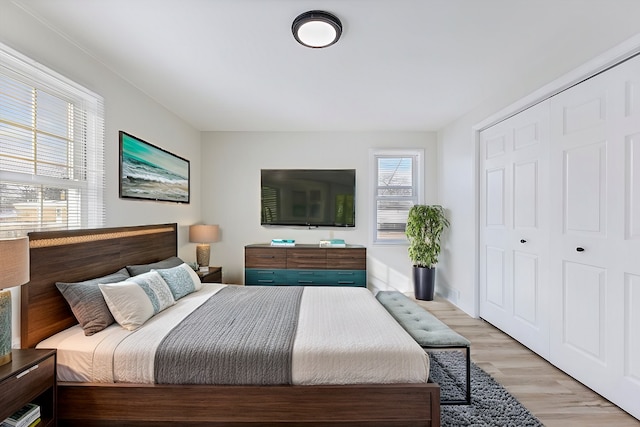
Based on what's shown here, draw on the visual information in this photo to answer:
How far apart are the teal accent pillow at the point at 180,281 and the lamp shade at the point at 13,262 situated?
3.71 ft

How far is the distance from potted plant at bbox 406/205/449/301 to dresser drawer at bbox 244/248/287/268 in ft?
5.99

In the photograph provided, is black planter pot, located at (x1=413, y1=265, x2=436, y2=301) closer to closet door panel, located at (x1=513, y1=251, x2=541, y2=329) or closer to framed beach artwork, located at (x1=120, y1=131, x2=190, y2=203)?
closet door panel, located at (x1=513, y1=251, x2=541, y2=329)

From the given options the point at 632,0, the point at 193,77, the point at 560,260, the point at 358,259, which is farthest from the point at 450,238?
the point at 193,77

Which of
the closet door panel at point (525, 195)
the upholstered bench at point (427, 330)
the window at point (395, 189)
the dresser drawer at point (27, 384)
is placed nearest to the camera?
the dresser drawer at point (27, 384)

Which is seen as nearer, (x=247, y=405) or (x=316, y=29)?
(x=247, y=405)

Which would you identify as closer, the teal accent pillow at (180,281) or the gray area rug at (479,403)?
the gray area rug at (479,403)

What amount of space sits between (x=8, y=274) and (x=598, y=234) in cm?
339

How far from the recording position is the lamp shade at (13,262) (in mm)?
1270

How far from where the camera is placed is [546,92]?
237cm

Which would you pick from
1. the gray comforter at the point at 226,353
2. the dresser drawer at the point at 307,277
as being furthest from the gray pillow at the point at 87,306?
the dresser drawer at the point at 307,277

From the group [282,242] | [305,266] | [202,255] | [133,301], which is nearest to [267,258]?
[282,242]

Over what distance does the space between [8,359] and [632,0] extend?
382cm

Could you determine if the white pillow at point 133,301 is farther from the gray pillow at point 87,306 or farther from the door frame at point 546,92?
the door frame at point 546,92

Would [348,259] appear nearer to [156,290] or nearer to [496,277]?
[496,277]
